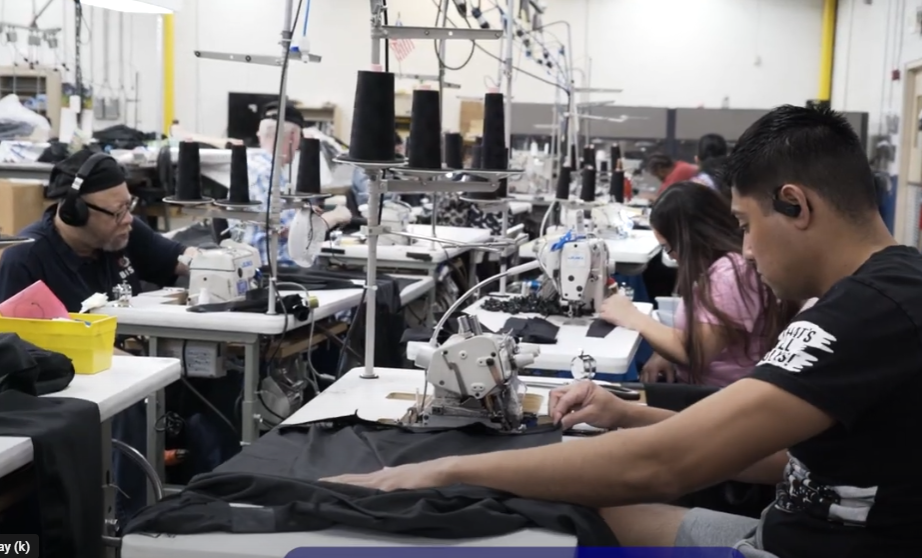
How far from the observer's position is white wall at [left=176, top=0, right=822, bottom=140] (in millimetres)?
10500

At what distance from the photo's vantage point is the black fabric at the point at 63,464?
1.68 meters

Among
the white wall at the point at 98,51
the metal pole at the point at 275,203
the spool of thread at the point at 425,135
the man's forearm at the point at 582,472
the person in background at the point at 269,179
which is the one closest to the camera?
the man's forearm at the point at 582,472

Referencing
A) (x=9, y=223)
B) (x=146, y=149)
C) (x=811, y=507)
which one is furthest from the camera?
(x=146, y=149)

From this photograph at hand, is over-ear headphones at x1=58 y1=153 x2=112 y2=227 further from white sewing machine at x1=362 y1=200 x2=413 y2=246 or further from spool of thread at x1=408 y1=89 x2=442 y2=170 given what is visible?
white sewing machine at x1=362 y1=200 x2=413 y2=246

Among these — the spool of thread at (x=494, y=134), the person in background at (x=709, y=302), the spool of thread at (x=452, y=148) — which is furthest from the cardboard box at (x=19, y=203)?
the person in background at (x=709, y=302)

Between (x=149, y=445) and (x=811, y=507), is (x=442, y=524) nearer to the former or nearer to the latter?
(x=811, y=507)

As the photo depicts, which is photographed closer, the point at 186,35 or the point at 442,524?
the point at 442,524

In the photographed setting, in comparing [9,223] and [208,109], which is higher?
[208,109]

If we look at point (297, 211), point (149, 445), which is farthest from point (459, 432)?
point (297, 211)

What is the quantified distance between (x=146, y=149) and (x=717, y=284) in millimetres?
4692

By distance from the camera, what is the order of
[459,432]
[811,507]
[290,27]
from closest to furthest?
1. [811,507]
2. [459,432]
3. [290,27]

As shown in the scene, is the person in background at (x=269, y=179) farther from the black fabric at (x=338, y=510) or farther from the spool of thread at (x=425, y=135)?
the black fabric at (x=338, y=510)

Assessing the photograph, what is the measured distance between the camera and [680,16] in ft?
35.1

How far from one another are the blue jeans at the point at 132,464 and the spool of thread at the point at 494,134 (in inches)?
48.9
